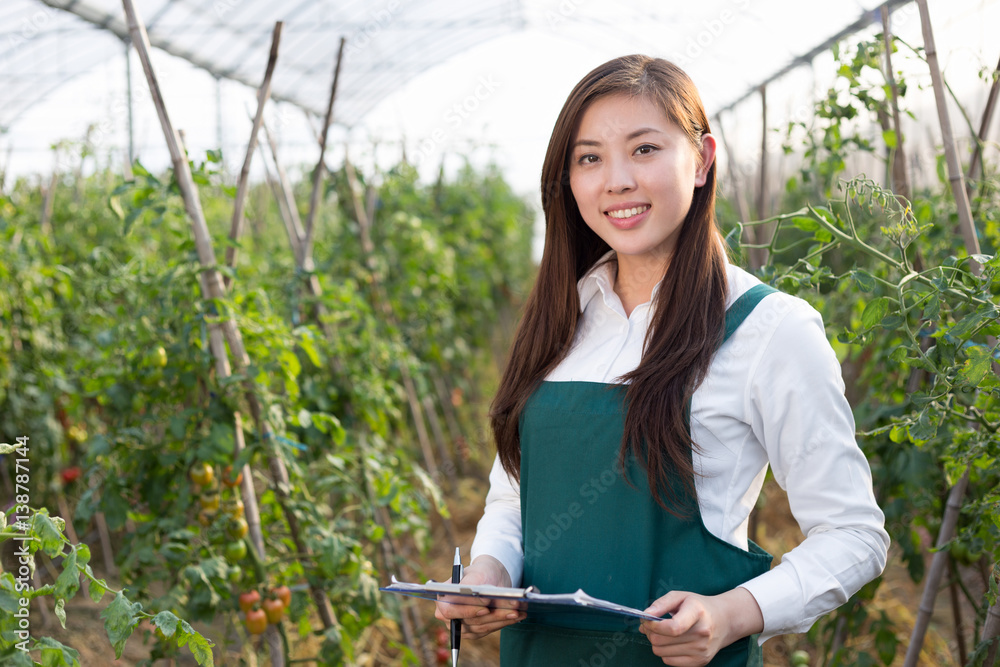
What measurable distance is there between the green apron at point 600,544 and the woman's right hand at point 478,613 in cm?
6

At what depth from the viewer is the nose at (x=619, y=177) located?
104 cm

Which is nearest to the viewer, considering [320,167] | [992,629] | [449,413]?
[992,629]

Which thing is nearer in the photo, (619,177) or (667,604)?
(667,604)

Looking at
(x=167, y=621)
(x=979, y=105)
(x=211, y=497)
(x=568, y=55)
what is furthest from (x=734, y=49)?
(x=167, y=621)

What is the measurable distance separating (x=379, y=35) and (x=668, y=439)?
5985mm

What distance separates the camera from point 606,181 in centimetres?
105

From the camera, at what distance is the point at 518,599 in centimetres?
84

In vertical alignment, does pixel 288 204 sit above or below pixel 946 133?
above

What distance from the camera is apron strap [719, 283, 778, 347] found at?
986 millimetres

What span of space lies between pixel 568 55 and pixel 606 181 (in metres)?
7.18

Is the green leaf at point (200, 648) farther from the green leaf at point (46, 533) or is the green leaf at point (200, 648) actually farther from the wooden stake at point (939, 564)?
the wooden stake at point (939, 564)

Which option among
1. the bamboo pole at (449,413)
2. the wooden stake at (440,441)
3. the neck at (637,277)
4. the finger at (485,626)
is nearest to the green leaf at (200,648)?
the finger at (485,626)

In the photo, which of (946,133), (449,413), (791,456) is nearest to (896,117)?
(946,133)

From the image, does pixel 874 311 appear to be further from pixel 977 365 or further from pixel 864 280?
pixel 977 365
